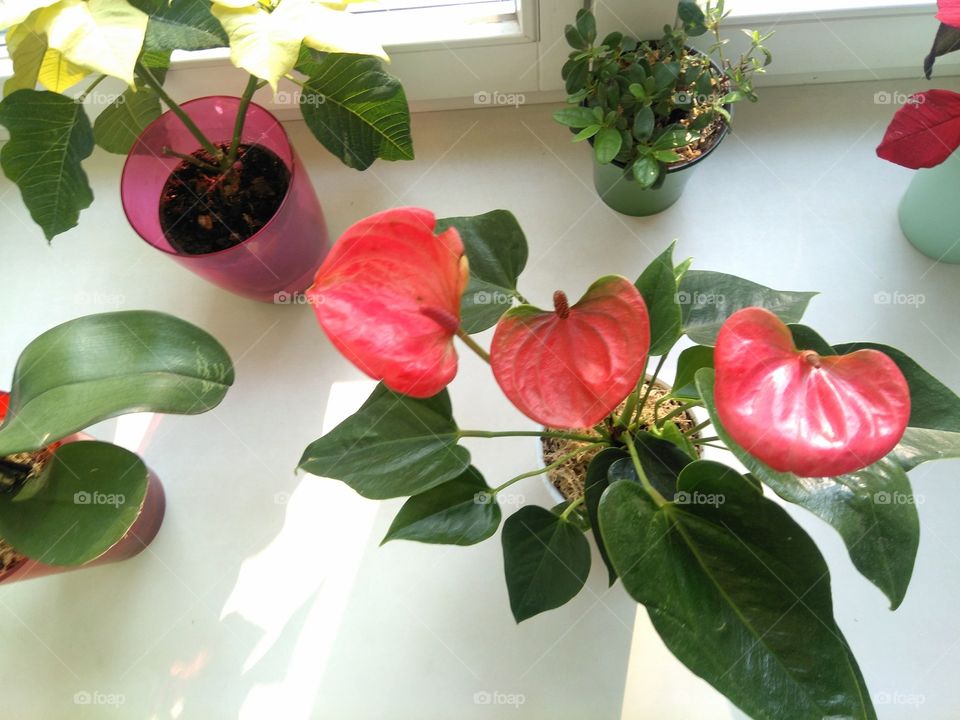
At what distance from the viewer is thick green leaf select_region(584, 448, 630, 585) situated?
1.93ft

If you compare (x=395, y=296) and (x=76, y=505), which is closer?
(x=395, y=296)

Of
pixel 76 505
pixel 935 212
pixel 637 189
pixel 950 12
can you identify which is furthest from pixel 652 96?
pixel 76 505

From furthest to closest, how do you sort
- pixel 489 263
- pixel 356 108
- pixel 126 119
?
pixel 126 119, pixel 356 108, pixel 489 263

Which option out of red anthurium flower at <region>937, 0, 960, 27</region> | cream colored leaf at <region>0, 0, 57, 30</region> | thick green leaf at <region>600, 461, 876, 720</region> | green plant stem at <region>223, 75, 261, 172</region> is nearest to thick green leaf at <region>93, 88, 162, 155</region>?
green plant stem at <region>223, 75, 261, 172</region>

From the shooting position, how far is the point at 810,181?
3.37 feet

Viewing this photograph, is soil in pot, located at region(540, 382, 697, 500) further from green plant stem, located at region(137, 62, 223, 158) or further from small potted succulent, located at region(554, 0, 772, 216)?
green plant stem, located at region(137, 62, 223, 158)

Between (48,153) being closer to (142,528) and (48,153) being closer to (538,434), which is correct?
(142,528)

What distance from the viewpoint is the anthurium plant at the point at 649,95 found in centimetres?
83

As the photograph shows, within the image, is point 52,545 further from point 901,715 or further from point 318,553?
point 901,715

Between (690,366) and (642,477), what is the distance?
147mm

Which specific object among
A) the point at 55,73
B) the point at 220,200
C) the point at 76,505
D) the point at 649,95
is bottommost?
the point at 76,505

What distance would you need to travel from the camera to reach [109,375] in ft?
1.98

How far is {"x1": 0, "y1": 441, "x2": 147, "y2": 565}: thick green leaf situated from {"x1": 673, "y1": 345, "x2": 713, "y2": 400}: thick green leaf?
0.52 m

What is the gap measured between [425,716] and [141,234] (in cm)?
70
